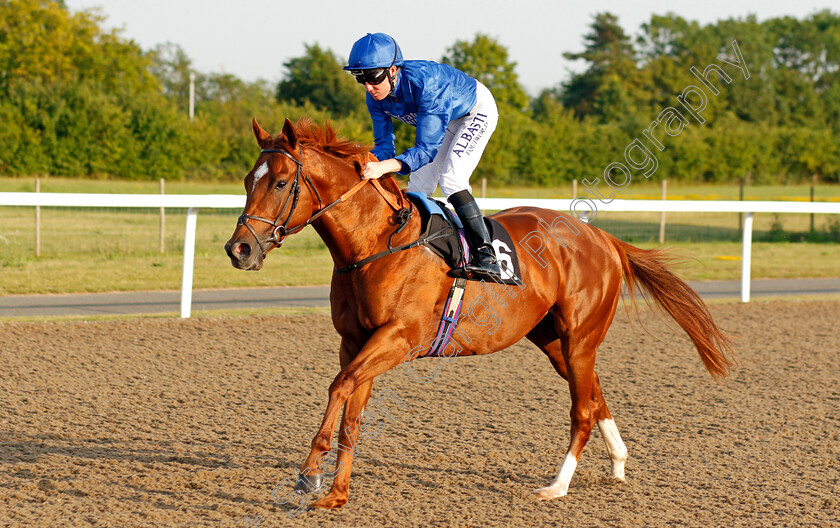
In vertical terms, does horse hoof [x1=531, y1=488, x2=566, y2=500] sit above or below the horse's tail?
below

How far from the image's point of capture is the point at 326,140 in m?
3.90

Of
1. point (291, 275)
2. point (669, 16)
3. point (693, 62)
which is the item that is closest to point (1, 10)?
point (291, 275)

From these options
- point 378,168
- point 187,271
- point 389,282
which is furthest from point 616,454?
point 187,271

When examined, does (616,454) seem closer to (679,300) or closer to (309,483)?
(679,300)

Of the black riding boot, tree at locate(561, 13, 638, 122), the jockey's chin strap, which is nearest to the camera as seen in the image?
the jockey's chin strap

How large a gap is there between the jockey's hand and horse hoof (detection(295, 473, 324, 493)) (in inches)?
52.6

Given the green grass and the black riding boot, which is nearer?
the black riding boot

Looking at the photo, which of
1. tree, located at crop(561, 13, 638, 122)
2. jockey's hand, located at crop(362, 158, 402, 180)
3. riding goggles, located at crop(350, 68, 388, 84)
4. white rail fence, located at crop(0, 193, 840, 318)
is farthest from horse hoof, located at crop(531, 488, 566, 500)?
tree, located at crop(561, 13, 638, 122)

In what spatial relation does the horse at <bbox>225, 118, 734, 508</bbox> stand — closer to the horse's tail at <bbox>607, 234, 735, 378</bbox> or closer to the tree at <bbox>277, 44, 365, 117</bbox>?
the horse's tail at <bbox>607, 234, 735, 378</bbox>

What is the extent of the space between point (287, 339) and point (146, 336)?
1.25 m

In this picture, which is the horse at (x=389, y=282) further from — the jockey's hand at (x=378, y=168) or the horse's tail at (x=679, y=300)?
the horse's tail at (x=679, y=300)

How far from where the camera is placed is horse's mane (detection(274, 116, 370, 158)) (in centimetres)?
383

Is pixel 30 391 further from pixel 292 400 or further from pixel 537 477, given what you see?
pixel 537 477

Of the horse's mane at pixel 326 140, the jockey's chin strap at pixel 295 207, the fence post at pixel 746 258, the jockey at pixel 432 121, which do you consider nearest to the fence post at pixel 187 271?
the jockey at pixel 432 121
